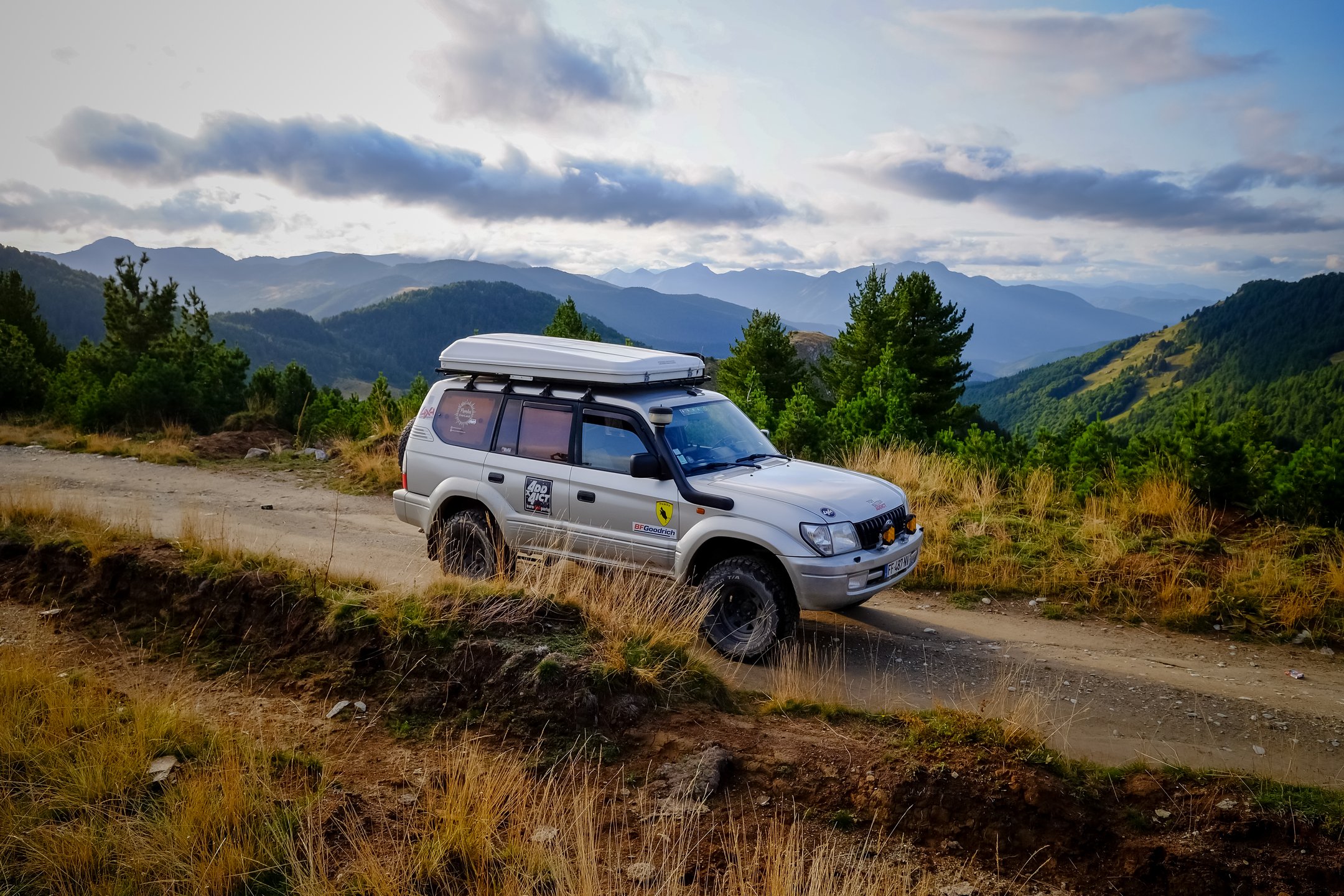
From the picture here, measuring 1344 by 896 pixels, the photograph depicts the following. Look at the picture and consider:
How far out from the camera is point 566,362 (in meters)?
7.18

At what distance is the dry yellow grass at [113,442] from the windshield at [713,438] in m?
12.8

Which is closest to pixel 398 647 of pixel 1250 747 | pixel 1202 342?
pixel 1250 747

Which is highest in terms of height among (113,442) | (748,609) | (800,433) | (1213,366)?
(1213,366)

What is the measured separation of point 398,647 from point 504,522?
2040 millimetres

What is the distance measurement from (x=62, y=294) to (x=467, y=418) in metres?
202

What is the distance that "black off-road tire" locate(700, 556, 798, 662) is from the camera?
6.12m

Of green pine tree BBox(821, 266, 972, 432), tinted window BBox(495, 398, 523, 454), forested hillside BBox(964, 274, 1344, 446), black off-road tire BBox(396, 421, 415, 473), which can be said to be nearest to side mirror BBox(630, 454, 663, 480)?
tinted window BBox(495, 398, 523, 454)

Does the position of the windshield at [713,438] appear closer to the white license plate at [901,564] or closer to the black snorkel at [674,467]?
the black snorkel at [674,467]

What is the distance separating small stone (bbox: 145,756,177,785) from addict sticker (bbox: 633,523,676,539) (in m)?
3.54

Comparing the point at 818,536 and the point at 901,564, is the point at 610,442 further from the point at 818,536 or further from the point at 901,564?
the point at 901,564

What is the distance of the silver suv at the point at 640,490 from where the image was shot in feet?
20.2

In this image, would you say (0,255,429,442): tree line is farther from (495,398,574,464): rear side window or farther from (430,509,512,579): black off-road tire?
(495,398,574,464): rear side window

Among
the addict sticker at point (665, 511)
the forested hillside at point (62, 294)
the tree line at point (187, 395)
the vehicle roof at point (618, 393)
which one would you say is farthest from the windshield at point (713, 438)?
the forested hillside at point (62, 294)

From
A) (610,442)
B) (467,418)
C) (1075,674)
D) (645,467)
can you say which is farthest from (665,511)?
(1075,674)
